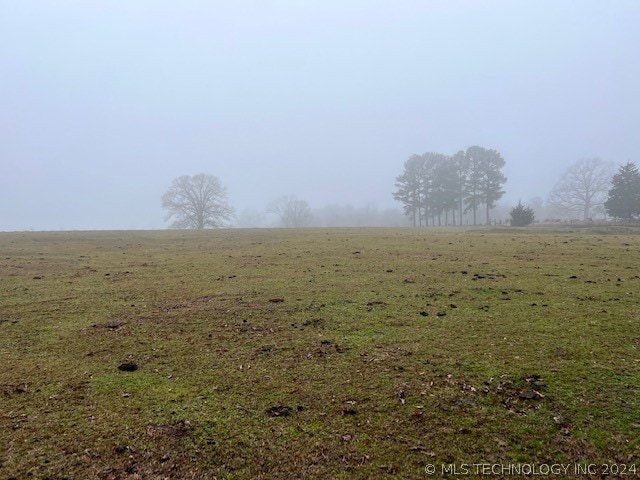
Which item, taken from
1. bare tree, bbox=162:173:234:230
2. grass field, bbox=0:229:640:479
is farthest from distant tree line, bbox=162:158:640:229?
grass field, bbox=0:229:640:479

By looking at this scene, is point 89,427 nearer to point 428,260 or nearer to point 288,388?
point 288,388

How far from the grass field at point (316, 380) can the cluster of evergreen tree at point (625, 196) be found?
57028 millimetres

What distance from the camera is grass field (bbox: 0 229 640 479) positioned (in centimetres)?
345

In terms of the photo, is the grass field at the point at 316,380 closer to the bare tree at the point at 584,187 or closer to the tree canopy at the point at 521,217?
the tree canopy at the point at 521,217

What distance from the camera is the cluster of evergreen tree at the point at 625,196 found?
177 ft

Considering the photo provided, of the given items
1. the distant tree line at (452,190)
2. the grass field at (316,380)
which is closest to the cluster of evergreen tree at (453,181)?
the distant tree line at (452,190)

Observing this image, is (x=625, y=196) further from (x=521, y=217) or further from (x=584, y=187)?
(x=584, y=187)

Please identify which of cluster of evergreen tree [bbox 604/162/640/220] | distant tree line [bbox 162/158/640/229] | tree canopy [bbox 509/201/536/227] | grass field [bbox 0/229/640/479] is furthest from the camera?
distant tree line [bbox 162/158/640/229]

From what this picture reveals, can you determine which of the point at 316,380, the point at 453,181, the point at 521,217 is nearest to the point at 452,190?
the point at 453,181

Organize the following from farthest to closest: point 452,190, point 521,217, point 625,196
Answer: point 452,190 → point 625,196 → point 521,217

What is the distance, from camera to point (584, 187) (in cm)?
8700

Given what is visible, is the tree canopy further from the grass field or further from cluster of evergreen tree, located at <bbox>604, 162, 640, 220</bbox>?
the grass field

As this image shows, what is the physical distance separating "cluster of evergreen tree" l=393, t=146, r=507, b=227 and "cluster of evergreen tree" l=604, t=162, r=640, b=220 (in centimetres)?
2356

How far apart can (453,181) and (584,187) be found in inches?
1216
